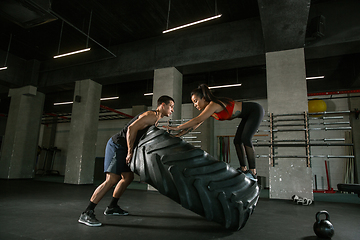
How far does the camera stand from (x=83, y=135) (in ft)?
20.8

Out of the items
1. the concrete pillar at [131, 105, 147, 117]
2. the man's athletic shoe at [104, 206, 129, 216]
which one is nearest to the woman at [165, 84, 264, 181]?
the man's athletic shoe at [104, 206, 129, 216]

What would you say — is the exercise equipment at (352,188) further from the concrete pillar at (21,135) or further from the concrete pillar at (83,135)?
the concrete pillar at (21,135)

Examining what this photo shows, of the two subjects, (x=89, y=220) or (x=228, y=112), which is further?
(x=228, y=112)

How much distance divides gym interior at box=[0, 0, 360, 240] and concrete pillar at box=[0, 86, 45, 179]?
1.4 inches

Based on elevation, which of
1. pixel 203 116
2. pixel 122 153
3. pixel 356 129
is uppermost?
pixel 356 129

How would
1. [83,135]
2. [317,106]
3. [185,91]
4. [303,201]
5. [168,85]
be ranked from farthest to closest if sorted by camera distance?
1. [185,91]
2. [83,135]
3. [317,106]
4. [168,85]
5. [303,201]

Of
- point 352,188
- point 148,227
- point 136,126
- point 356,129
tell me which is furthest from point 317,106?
point 148,227

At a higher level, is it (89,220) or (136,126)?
(136,126)

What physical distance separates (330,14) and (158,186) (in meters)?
5.03

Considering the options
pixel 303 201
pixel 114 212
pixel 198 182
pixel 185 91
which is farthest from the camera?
pixel 185 91

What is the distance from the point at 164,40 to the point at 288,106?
11.6 ft

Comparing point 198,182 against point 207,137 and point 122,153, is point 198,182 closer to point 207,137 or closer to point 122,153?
point 122,153

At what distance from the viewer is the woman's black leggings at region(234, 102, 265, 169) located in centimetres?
234

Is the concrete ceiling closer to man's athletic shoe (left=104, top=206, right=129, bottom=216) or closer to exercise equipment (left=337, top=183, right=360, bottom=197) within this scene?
exercise equipment (left=337, top=183, right=360, bottom=197)
